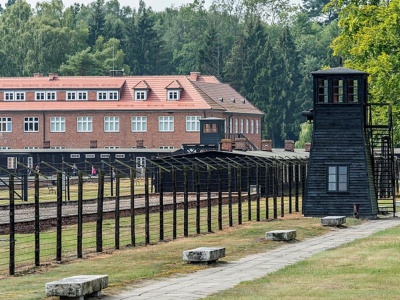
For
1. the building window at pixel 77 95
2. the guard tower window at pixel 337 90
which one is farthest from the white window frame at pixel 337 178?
the building window at pixel 77 95

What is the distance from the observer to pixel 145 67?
18875 cm

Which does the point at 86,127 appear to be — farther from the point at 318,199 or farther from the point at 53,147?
the point at 318,199

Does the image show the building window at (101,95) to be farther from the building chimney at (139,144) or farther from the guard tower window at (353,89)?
the guard tower window at (353,89)

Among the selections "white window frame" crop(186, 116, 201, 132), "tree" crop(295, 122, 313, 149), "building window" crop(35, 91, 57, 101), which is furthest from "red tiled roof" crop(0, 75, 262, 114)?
"tree" crop(295, 122, 313, 149)

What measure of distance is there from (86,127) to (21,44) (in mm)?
39608

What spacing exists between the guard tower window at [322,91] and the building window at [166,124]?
79715 millimetres

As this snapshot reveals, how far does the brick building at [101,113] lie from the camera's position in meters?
133

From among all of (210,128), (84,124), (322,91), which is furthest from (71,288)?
(84,124)

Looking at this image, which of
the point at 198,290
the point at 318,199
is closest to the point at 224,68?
the point at 318,199

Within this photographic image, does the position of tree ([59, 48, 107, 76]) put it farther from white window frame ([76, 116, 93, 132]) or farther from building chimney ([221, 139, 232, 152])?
building chimney ([221, 139, 232, 152])

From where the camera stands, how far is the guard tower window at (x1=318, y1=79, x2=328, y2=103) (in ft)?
174

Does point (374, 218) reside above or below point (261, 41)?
below

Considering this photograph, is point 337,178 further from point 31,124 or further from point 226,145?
point 31,124

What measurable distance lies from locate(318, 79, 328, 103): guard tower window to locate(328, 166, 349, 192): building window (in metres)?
2.85
